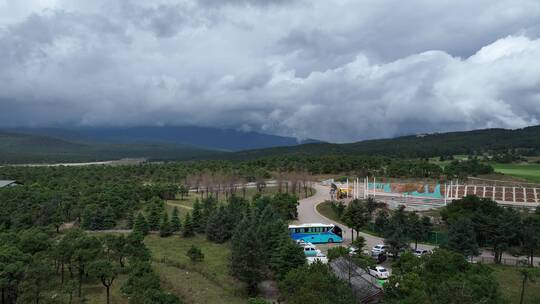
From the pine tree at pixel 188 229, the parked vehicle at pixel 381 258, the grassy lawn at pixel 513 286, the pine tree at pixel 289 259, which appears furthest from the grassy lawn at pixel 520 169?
the pine tree at pixel 289 259

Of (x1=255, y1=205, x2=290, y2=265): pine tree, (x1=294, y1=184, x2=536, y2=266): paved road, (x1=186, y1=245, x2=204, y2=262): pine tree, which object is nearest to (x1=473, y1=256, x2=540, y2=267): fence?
(x1=294, y1=184, x2=536, y2=266): paved road

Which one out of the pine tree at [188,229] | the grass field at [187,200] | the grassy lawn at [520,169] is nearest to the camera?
the pine tree at [188,229]

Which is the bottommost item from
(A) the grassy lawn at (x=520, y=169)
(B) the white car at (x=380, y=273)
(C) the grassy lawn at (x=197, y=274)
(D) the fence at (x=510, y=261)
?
(C) the grassy lawn at (x=197, y=274)

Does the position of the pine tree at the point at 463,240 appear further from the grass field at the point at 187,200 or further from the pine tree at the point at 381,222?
the grass field at the point at 187,200

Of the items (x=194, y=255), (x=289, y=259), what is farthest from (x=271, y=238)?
(x=194, y=255)

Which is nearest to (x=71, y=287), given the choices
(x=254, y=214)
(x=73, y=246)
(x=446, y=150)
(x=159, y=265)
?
(x=73, y=246)

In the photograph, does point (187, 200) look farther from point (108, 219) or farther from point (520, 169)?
point (520, 169)

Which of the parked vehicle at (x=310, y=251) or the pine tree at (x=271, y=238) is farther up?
the pine tree at (x=271, y=238)
